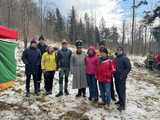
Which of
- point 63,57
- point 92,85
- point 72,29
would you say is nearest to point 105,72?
point 92,85

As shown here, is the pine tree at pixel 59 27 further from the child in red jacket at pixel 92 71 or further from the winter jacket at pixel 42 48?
the child in red jacket at pixel 92 71

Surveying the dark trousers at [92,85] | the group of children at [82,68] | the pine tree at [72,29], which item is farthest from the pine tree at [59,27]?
the dark trousers at [92,85]

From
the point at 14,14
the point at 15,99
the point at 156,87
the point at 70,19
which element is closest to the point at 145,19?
the point at 156,87

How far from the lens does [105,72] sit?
11750 mm

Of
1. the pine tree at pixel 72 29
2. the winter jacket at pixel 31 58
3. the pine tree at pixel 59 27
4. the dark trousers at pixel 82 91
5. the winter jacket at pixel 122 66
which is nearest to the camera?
the winter jacket at pixel 122 66

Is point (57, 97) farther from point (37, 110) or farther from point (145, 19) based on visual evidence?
point (145, 19)

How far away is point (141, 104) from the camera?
42.9ft

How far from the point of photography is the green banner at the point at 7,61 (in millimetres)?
10742

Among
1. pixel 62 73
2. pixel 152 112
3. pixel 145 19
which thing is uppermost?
pixel 145 19

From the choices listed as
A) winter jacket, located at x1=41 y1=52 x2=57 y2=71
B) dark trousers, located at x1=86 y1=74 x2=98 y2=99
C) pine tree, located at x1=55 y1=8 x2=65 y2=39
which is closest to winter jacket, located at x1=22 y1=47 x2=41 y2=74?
winter jacket, located at x1=41 y1=52 x2=57 y2=71

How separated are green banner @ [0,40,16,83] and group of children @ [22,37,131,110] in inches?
23.3

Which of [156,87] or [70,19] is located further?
[70,19]

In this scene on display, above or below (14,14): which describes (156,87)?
below

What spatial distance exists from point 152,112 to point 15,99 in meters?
4.62
